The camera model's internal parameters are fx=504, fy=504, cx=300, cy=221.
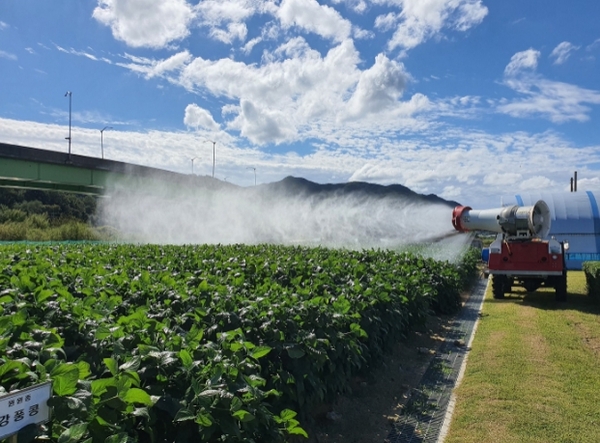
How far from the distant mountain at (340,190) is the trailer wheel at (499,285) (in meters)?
3.76

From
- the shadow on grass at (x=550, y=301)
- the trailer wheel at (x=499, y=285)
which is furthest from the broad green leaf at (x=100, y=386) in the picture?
the trailer wheel at (x=499, y=285)

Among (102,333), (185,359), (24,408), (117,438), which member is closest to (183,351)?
(185,359)

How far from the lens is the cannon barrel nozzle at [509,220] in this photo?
13039mm

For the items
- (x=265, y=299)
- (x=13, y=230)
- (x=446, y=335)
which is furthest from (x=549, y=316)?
(x=13, y=230)

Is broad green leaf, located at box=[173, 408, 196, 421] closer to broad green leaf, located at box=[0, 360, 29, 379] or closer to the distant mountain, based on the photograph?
broad green leaf, located at box=[0, 360, 29, 379]

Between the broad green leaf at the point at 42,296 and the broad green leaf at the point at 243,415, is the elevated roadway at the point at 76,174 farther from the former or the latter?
the broad green leaf at the point at 243,415

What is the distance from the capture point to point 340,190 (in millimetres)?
24562

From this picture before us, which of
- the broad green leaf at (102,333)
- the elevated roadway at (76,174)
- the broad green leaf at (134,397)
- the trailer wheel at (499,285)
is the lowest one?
the trailer wheel at (499,285)

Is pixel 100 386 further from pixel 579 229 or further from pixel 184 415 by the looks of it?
pixel 579 229

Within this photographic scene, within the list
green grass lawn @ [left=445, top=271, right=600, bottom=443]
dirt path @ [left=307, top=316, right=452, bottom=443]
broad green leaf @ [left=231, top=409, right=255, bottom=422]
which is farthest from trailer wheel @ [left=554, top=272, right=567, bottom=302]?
broad green leaf @ [left=231, top=409, right=255, bottom=422]

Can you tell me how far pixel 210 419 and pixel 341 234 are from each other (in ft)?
67.1

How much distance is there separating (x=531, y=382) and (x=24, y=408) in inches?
234

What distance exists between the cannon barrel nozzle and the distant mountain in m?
2.49

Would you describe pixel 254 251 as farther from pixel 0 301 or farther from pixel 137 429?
pixel 137 429
